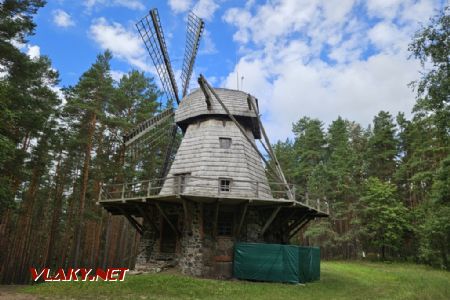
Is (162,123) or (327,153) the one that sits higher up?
(327,153)

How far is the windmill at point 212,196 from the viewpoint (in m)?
14.9

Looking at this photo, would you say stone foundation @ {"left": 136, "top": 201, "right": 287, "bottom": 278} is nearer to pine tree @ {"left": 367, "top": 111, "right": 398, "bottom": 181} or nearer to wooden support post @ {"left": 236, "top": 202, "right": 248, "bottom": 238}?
wooden support post @ {"left": 236, "top": 202, "right": 248, "bottom": 238}

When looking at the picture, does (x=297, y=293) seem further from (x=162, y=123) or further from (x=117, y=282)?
(x=162, y=123)

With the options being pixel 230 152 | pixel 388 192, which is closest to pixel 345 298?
pixel 230 152

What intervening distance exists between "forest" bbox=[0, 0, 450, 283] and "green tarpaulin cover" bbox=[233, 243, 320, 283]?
3484 millimetres

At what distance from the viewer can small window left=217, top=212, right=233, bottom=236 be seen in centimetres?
1595

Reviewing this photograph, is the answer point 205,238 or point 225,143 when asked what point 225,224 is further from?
point 225,143

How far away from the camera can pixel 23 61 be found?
53.5 ft

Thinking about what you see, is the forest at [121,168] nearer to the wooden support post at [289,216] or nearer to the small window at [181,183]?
the wooden support post at [289,216]

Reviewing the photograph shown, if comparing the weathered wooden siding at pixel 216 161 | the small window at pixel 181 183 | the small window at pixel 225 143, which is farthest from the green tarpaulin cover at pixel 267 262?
the small window at pixel 225 143

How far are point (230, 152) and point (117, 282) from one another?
754cm

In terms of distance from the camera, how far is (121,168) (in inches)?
1012

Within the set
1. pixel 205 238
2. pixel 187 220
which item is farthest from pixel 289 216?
pixel 187 220

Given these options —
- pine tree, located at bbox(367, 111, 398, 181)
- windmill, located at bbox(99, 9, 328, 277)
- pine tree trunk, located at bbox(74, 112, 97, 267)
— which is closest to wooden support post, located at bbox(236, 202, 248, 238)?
windmill, located at bbox(99, 9, 328, 277)
